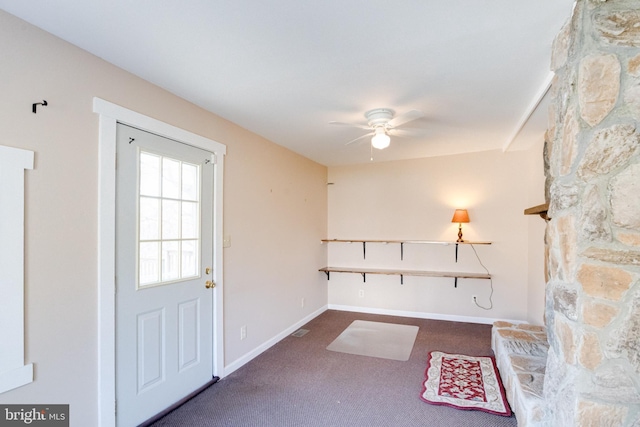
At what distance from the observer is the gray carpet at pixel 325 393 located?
7.70 feet

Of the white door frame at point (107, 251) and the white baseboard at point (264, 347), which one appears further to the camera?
the white baseboard at point (264, 347)

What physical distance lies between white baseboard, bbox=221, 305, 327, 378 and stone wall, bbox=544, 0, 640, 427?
8.53 feet

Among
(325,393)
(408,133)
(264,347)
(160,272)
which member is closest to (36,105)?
(160,272)

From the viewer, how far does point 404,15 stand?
161 centimetres

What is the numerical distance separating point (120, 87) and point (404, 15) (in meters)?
1.81

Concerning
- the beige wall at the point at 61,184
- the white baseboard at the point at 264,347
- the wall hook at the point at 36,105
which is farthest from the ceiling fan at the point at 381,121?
the white baseboard at the point at 264,347

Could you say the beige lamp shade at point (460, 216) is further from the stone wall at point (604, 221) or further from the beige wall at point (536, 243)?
the stone wall at point (604, 221)

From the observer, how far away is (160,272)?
8.00 ft

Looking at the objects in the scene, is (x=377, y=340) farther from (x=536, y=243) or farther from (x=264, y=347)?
(x=536, y=243)

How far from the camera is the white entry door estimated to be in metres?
2.16

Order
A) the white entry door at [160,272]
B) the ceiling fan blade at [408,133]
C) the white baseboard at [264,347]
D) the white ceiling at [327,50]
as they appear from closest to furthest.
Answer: the white ceiling at [327,50]
the white entry door at [160,272]
the white baseboard at [264,347]
the ceiling fan blade at [408,133]

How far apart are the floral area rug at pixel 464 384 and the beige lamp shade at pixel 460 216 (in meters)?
1.78

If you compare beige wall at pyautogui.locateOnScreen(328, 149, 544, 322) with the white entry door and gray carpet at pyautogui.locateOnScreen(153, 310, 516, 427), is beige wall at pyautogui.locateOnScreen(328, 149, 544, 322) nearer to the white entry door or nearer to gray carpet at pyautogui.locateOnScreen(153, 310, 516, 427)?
gray carpet at pyautogui.locateOnScreen(153, 310, 516, 427)

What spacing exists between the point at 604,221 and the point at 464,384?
2.00 meters
